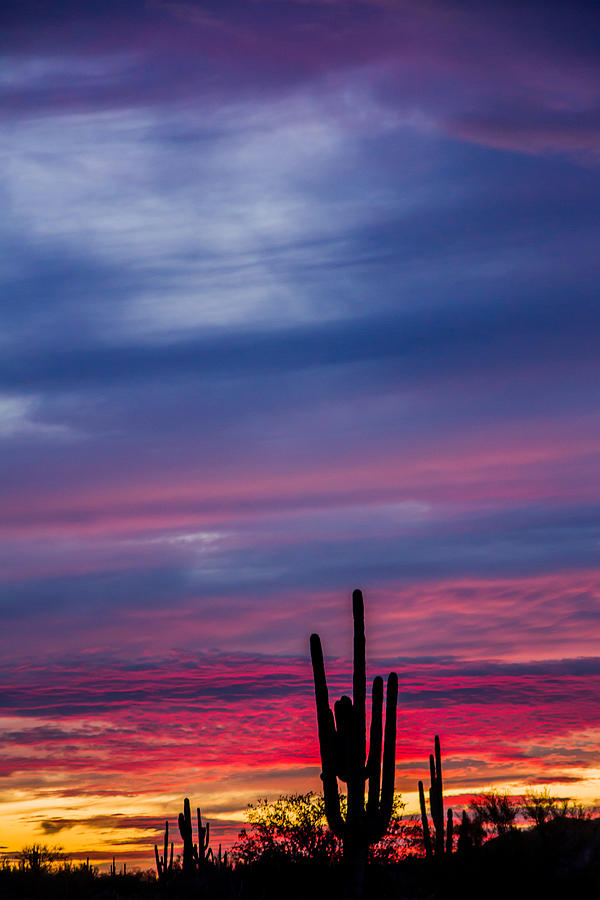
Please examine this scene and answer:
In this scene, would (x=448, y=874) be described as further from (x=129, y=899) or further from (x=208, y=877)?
Result: (x=129, y=899)

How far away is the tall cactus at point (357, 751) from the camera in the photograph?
86.6 feet

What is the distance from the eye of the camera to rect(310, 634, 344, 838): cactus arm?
26.8m

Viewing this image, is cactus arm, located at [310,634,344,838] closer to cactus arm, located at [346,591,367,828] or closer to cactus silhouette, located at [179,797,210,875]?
cactus arm, located at [346,591,367,828]

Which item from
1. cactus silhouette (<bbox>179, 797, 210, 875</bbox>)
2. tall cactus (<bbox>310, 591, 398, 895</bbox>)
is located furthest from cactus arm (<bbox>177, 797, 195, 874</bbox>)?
tall cactus (<bbox>310, 591, 398, 895</bbox>)

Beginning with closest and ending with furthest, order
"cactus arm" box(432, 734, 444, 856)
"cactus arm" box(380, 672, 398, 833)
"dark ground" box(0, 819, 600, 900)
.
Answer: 1. "cactus arm" box(380, 672, 398, 833)
2. "dark ground" box(0, 819, 600, 900)
3. "cactus arm" box(432, 734, 444, 856)

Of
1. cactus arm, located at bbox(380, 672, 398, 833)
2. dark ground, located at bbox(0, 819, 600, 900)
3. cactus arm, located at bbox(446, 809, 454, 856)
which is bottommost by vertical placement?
dark ground, located at bbox(0, 819, 600, 900)

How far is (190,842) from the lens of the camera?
133ft

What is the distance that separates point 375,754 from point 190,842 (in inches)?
667

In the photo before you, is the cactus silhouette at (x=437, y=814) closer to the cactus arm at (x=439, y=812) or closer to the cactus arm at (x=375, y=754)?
the cactus arm at (x=439, y=812)

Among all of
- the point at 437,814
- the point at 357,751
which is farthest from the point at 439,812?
the point at 357,751

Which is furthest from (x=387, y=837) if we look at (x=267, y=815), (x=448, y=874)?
(x=267, y=815)

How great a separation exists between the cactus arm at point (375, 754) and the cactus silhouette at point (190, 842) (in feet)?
47.9

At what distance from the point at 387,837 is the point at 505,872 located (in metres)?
4.19

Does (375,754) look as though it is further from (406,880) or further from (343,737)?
(406,880)
